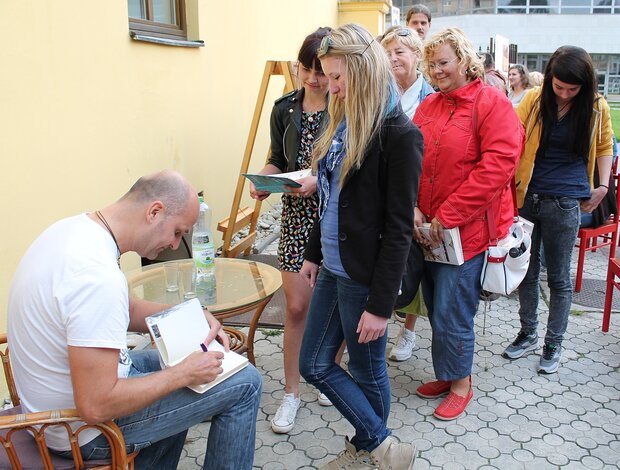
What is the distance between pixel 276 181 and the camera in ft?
7.86

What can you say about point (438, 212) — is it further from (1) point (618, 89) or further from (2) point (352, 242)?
(1) point (618, 89)

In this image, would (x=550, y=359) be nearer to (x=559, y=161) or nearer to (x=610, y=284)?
(x=610, y=284)

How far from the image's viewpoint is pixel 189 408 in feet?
5.78

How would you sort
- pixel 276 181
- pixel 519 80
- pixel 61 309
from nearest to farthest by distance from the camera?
pixel 61 309, pixel 276 181, pixel 519 80

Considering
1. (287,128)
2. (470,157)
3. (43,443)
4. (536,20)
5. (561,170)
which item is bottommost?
(43,443)

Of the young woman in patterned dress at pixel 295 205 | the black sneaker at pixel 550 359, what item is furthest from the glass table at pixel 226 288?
the black sneaker at pixel 550 359

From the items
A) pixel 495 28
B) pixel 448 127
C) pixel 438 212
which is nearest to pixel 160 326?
pixel 438 212

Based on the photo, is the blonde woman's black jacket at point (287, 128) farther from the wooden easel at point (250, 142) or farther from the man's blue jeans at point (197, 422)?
the wooden easel at point (250, 142)

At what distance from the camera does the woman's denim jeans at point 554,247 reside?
315 cm

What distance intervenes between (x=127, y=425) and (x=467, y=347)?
5.60 feet

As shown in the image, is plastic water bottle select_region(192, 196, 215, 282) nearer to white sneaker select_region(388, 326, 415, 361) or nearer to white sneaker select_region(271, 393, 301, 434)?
white sneaker select_region(271, 393, 301, 434)

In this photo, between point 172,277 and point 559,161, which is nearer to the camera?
point 172,277

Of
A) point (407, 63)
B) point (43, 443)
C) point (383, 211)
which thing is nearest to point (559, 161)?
point (407, 63)

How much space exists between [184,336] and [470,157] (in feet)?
4.89
